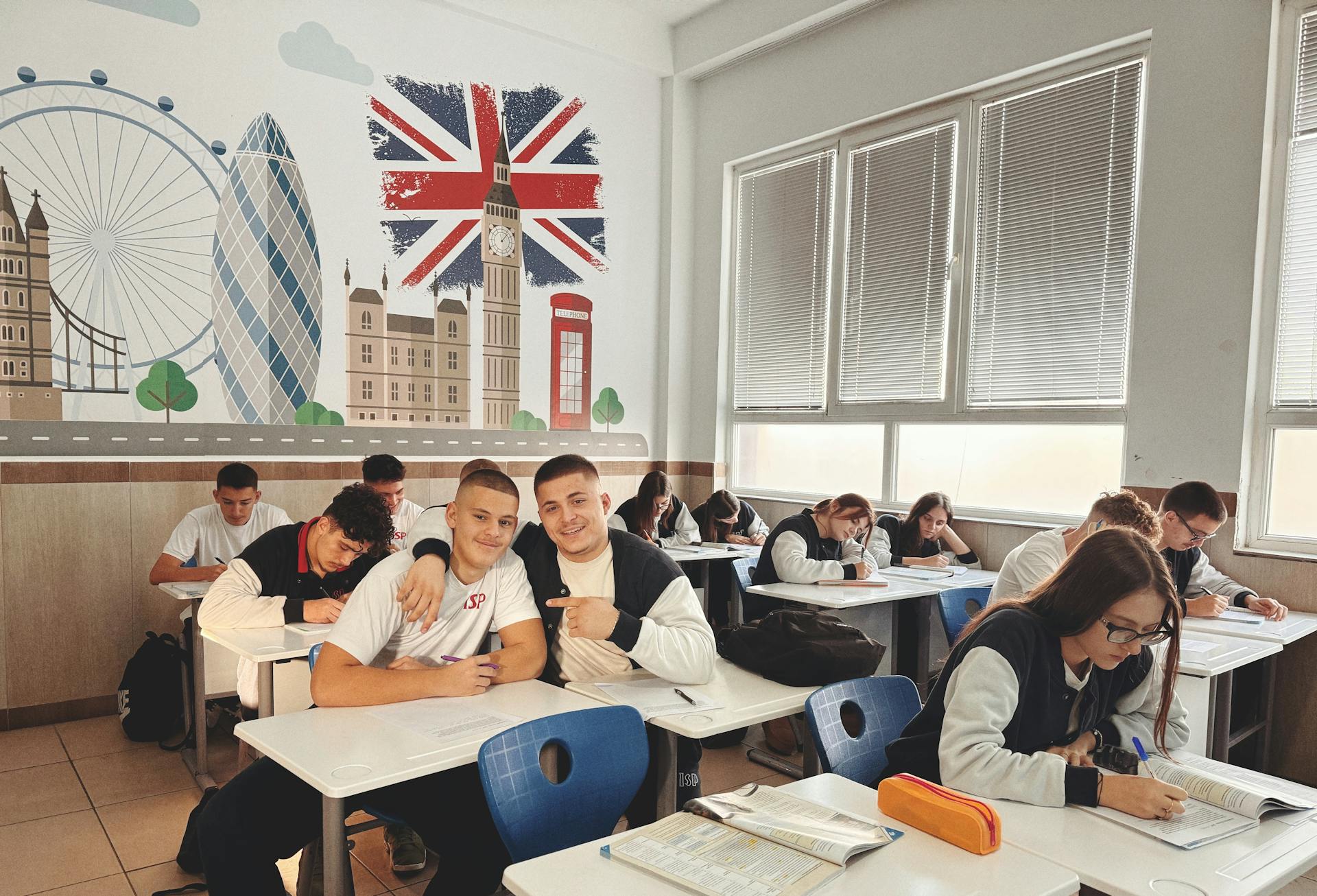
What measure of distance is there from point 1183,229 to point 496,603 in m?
4.03

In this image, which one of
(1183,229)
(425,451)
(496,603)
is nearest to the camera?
(496,603)

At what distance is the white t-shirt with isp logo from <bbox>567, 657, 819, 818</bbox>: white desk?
0.31m

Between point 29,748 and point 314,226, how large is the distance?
10.6 feet

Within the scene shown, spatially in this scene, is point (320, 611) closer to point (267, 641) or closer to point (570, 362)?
point (267, 641)

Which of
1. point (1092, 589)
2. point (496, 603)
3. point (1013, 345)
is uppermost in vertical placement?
point (1013, 345)

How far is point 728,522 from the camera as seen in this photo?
626 cm

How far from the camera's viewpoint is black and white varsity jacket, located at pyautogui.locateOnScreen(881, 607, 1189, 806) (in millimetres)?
1776

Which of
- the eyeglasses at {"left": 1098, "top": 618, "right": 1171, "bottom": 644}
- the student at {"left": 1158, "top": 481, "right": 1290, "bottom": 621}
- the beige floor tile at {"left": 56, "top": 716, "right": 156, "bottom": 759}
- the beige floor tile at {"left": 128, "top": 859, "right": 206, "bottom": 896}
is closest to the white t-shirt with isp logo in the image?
the beige floor tile at {"left": 128, "top": 859, "right": 206, "bottom": 896}

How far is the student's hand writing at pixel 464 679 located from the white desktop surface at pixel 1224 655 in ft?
7.35

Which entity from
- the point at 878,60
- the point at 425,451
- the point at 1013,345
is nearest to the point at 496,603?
the point at 425,451

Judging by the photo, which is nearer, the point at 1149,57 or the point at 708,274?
the point at 1149,57

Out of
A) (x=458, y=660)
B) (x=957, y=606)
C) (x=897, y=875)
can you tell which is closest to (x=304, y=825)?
(x=458, y=660)

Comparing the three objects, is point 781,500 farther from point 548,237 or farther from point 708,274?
point 548,237

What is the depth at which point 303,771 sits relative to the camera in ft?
6.03
